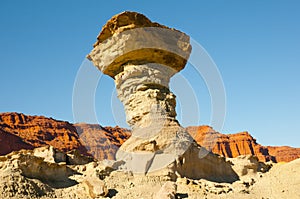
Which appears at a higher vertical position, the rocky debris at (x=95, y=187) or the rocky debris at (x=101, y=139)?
Answer: the rocky debris at (x=101, y=139)

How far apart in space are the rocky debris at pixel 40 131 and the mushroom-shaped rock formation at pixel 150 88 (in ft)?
174

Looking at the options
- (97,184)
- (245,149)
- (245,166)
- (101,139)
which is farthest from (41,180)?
(245,149)

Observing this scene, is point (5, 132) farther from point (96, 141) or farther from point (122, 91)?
point (122, 91)

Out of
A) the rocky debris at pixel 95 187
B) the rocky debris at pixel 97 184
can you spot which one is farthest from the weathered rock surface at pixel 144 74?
the rocky debris at pixel 95 187

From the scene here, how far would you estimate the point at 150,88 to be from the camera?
21688 millimetres

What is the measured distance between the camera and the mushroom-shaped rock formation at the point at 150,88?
750 inches

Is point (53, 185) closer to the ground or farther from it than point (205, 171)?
closer to the ground

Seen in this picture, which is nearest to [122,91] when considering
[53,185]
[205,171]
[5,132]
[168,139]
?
[168,139]

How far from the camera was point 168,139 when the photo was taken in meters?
19.3

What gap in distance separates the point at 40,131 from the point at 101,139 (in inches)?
528

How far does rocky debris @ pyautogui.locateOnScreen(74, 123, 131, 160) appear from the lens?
72625 mm

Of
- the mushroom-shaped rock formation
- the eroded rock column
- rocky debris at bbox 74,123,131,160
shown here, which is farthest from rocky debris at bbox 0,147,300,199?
rocky debris at bbox 74,123,131,160

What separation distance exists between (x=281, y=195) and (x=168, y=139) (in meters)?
6.58

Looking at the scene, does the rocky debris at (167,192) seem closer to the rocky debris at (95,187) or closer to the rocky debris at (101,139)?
the rocky debris at (95,187)
